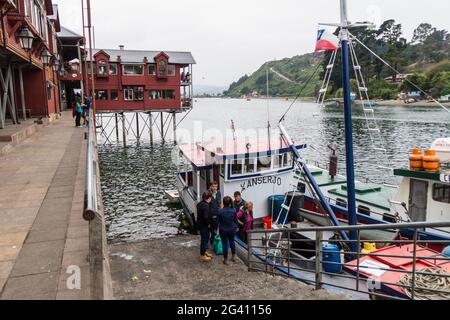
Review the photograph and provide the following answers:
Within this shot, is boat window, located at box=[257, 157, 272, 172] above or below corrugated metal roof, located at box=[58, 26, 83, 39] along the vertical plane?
below

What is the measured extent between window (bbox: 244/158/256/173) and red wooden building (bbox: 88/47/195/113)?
1404 inches

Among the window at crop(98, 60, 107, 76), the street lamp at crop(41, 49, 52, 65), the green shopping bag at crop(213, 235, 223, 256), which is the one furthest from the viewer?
the window at crop(98, 60, 107, 76)

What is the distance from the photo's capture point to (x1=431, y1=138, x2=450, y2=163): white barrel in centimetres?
1380

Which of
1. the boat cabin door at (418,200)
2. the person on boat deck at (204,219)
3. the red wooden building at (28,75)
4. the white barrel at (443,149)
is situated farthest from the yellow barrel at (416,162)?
the red wooden building at (28,75)

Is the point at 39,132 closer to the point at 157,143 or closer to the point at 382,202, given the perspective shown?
the point at 382,202

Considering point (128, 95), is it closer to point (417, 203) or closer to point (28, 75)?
point (28, 75)

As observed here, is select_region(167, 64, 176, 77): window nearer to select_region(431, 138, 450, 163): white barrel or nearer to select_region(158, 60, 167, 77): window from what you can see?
select_region(158, 60, 167, 77): window

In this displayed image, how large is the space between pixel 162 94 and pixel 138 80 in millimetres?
3414

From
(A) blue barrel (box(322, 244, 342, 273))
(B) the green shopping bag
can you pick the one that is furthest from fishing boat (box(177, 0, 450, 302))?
(B) the green shopping bag

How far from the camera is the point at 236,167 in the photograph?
48.7 ft

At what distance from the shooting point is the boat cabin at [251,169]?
48.4 feet

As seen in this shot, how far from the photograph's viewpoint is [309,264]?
482 inches

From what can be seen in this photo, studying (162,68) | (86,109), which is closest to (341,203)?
A: (86,109)
